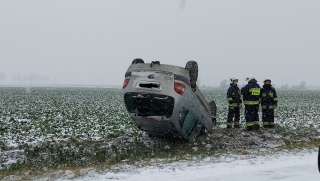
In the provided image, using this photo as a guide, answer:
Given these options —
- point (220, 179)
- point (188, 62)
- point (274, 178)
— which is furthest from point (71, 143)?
point (274, 178)

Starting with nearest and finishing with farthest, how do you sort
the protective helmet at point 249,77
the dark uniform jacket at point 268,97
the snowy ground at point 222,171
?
the snowy ground at point 222,171 → the protective helmet at point 249,77 → the dark uniform jacket at point 268,97

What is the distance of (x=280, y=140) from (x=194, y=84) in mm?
3246

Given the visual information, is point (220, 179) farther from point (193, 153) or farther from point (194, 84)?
point (194, 84)

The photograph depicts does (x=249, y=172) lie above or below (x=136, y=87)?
below

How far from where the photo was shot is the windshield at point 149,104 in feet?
20.7

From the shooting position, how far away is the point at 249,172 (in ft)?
15.9

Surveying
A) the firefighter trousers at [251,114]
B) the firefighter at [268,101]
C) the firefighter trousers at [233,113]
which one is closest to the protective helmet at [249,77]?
the firefighter at [268,101]

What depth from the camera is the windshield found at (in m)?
6.32

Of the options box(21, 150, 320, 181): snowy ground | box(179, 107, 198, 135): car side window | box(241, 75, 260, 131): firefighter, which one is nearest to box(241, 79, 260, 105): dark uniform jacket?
box(241, 75, 260, 131): firefighter

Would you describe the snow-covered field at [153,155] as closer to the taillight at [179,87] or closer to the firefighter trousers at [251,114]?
the firefighter trousers at [251,114]

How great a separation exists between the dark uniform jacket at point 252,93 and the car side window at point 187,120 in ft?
9.97

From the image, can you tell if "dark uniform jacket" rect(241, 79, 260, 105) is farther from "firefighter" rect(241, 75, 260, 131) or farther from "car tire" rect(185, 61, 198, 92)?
"car tire" rect(185, 61, 198, 92)

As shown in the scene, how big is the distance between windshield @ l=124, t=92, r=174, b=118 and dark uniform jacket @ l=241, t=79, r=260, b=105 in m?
4.16

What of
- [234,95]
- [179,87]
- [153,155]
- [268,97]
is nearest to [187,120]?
[179,87]
